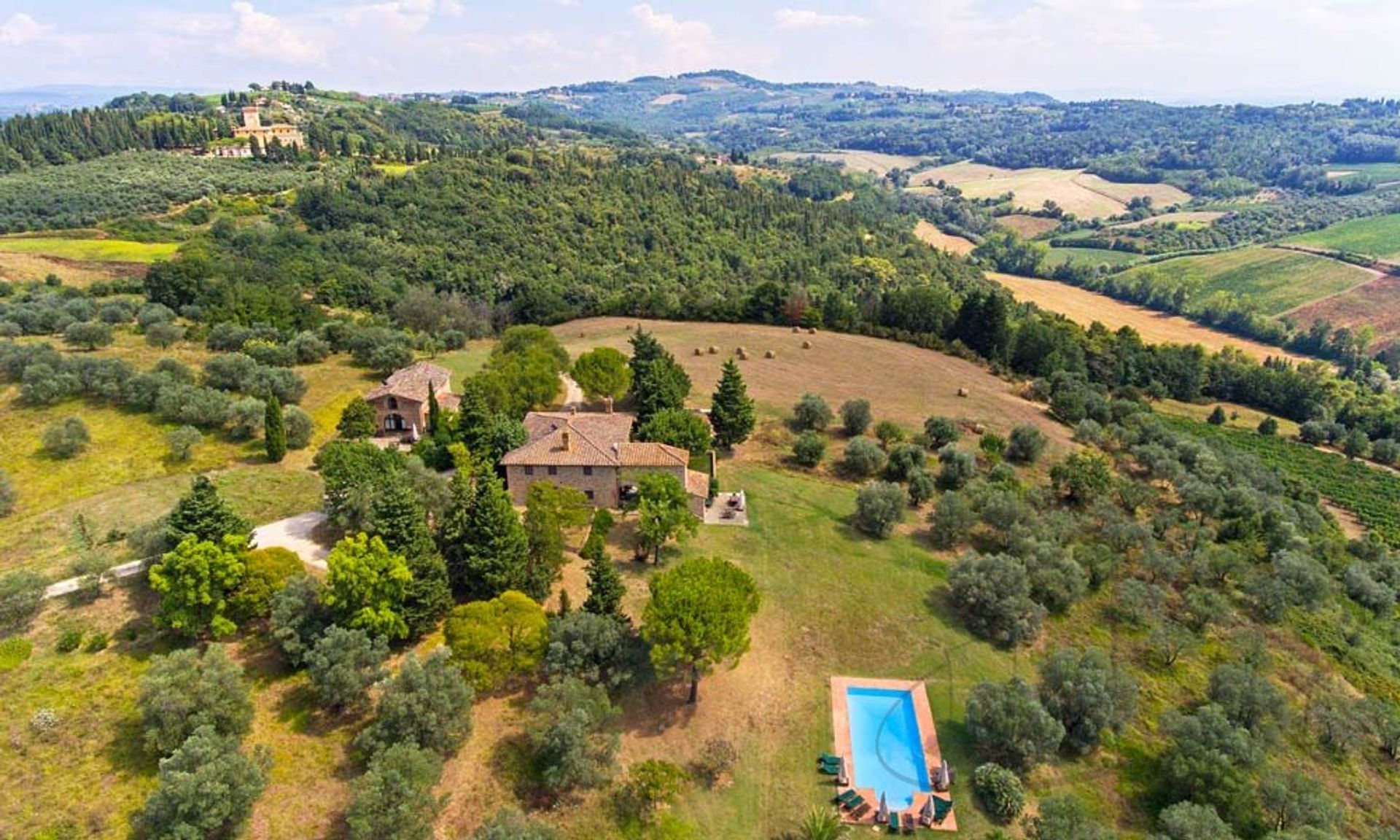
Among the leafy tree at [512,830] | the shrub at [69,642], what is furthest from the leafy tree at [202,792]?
the shrub at [69,642]

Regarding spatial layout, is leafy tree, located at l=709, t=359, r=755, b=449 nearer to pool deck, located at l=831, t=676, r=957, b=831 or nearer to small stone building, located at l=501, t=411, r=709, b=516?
small stone building, located at l=501, t=411, r=709, b=516

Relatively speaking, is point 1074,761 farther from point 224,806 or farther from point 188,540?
point 188,540

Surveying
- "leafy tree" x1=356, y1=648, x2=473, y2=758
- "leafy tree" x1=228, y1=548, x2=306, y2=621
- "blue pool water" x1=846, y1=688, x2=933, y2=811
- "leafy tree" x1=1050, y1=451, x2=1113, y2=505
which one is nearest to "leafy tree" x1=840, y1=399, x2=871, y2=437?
"leafy tree" x1=1050, y1=451, x2=1113, y2=505

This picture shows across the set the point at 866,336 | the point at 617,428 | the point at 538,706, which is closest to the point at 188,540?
the point at 538,706

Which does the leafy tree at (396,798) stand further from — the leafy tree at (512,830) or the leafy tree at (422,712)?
the leafy tree at (512,830)

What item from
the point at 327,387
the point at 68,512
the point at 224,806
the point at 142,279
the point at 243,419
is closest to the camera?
the point at 224,806

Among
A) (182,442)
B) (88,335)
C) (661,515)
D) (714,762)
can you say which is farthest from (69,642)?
(88,335)

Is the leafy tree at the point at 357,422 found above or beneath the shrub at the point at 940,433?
above
